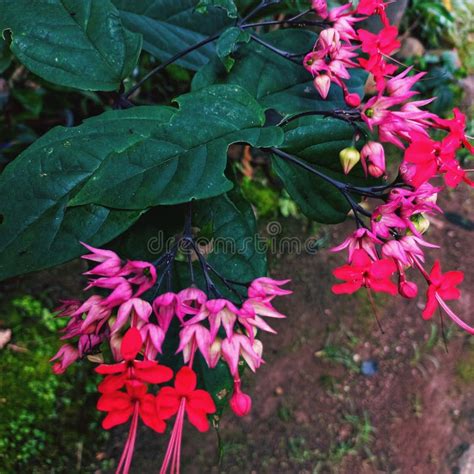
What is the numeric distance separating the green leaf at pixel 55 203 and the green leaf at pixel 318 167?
0.25 m

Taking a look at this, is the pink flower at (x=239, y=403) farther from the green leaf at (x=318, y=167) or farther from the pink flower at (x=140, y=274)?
the green leaf at (x=318, y=167)

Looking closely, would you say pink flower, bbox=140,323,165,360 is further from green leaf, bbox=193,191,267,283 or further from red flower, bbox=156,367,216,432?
green leaf, bbox=193,191,267,283

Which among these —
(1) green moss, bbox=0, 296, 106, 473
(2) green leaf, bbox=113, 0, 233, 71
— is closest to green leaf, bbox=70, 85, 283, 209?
(2) green leaf, bbox=113, 0, 233, 71

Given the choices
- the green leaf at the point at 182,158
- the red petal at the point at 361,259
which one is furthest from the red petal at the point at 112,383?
the red petal at the point at 361,259

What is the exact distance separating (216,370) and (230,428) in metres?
0.80

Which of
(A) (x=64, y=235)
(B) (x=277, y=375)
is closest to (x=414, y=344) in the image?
(B) (x=277, y=375)

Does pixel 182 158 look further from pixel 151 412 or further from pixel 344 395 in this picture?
pixel 344 395

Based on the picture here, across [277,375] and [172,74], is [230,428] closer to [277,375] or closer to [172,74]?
[277,375]

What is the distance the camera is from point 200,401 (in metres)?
0.68

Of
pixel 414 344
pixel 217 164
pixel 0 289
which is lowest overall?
pixel 414 344

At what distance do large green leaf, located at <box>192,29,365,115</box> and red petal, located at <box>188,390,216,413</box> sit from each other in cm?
56

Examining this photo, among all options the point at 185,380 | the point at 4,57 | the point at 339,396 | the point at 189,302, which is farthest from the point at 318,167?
the point at 339,396

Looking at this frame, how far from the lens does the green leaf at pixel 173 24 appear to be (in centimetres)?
117

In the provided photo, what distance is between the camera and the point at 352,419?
5.55 feet
